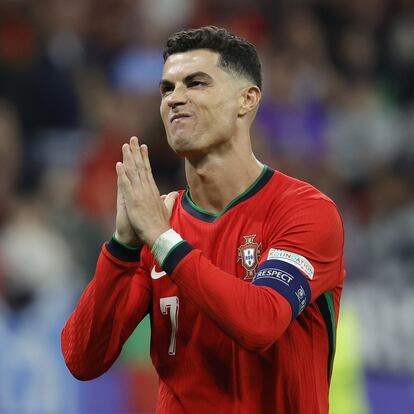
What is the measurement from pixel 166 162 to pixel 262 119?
1093 mm

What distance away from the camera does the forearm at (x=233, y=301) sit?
131 inches

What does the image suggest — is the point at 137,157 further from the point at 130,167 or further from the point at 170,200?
the point at 170,200

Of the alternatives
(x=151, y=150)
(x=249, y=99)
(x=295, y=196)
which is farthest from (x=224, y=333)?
(x=151, y=150)

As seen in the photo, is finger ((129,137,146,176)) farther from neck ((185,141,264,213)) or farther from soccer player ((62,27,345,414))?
neck ((185,141,264,213))

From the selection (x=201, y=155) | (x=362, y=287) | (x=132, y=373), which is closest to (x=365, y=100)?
(x=362, y=287)

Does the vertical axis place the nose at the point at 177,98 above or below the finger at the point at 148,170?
above

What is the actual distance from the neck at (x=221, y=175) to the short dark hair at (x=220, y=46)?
0.33 meters

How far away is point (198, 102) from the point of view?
3.79 meters

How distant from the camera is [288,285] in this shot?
3.48 m

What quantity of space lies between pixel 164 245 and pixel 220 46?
0.90 meters

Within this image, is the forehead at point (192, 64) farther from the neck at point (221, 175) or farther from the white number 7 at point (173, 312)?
the white number 7 at point (173, 312)

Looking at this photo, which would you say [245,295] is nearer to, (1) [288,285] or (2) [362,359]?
(1) [288,285]

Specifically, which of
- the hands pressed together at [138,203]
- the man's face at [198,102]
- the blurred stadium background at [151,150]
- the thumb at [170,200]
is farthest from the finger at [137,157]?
the blurred stadium background at [151,150]

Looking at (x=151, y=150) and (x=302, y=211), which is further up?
(x=151, y=150)
